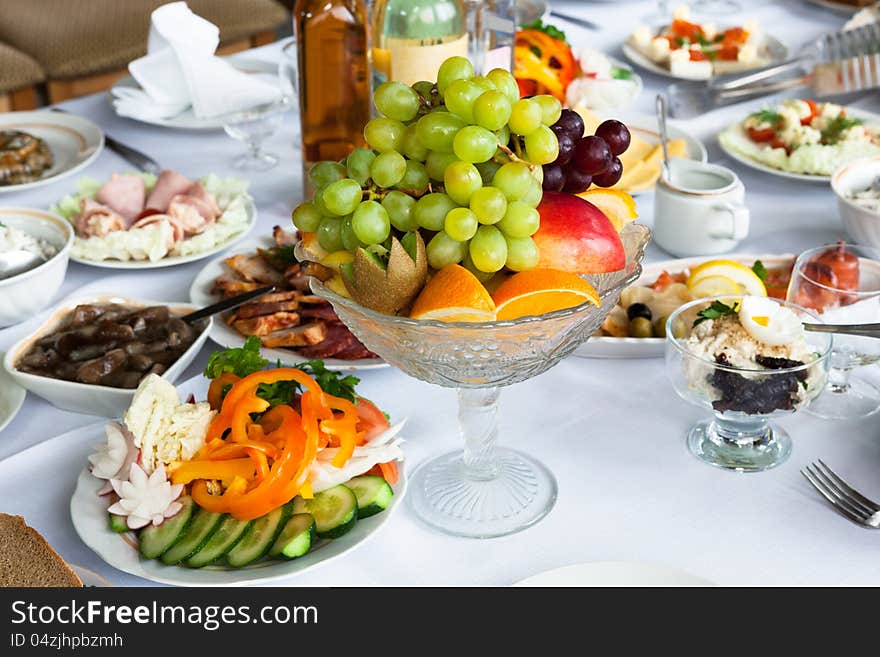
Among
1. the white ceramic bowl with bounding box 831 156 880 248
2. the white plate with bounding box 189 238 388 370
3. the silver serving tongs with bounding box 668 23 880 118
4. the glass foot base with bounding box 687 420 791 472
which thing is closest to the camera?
the glass foot base with bounding box 687 420 791 472

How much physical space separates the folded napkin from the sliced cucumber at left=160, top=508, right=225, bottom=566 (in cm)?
97

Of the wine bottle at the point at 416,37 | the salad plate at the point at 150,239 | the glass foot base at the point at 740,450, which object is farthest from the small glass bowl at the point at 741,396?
the salad plate at the point at 150,239

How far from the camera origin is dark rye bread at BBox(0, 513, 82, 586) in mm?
827

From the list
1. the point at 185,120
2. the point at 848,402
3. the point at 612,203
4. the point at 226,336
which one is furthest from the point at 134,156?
the point at 848,402

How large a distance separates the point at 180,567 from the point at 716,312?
0.55m

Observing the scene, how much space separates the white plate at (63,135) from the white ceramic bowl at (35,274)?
0.31 meters

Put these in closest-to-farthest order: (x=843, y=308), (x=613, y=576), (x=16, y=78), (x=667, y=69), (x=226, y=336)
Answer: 1. (x=613, y=576)
2. (x=843, y=308)
3. (x=226, y=336)
4. (x=667, y=69)
5. (x=16, y=78)

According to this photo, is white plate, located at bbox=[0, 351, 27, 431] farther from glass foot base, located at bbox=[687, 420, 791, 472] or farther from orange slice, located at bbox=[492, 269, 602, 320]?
glass foot base, located at bbox=[687, 420, 791, 472]

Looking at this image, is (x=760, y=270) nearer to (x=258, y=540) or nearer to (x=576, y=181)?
(x=576, y=181)

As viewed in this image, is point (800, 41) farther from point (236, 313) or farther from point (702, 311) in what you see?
point (236, 313)

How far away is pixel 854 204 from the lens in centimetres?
135

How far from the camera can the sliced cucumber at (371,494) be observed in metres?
0.88

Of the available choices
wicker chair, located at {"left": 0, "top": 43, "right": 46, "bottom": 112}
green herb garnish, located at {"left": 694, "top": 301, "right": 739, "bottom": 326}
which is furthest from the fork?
wicker chair, located at {"left": 0, "top": 43, "right": 46, "bottom": 112}

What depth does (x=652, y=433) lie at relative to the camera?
104 cm
